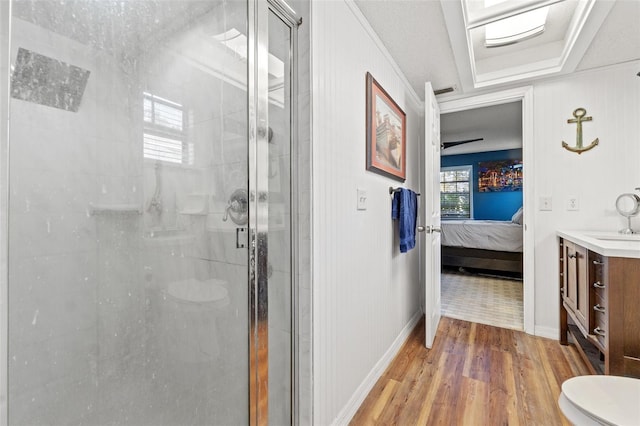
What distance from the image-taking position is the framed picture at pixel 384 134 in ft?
5.53

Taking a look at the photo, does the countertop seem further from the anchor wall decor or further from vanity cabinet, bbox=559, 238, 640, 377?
the anchor wall decor

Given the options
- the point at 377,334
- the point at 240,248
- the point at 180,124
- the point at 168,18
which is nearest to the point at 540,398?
the point at 377,334

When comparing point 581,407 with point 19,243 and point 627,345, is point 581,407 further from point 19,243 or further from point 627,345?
point 19,243

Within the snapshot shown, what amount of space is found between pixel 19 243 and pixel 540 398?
234cm

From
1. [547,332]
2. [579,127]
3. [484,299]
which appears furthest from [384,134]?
[484,299]

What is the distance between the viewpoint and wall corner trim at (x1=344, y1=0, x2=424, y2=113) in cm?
151

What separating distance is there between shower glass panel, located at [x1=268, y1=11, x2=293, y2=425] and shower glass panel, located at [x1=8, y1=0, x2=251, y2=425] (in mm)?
150

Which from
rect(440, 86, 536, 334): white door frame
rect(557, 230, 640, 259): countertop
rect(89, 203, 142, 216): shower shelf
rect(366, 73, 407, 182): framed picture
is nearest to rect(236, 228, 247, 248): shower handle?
rect(89, 203, 142, 216): shower shelf

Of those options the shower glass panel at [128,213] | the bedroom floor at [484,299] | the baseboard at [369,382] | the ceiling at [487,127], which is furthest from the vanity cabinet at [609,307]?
the ceiling at [487,127]

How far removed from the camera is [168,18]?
773 millimetres

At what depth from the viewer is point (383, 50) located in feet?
6.23

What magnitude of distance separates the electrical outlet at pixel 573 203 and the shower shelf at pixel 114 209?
3.01m

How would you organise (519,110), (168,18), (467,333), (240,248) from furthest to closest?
(519,110), (467,333), (240,248), (168,18)

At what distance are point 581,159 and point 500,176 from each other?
431 centimetres
